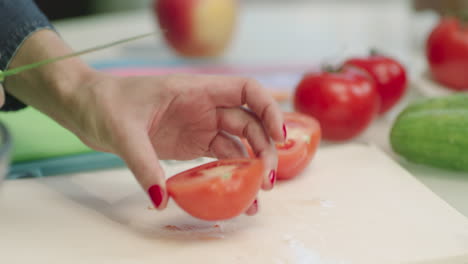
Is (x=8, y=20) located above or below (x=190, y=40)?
above

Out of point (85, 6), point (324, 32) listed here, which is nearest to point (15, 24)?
point (324, 32)

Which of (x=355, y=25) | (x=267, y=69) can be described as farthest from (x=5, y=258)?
(x=355, y=25)

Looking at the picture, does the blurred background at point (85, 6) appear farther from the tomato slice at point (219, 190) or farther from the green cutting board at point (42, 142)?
the tomato slice at point (219, 190)

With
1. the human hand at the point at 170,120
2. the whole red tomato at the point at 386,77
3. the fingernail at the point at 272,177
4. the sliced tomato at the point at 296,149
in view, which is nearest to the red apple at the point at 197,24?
the whole red tomato at the point at 386,77

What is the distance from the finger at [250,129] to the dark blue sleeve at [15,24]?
1.25 feet

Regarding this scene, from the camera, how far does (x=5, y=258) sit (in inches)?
31.8

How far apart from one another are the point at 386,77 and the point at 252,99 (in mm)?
625

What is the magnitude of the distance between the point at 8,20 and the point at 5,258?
46 centimetres

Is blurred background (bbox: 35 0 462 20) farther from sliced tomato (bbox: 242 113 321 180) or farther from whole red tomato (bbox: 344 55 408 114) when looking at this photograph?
sliced tomato (bbox: 242 113 321 180)

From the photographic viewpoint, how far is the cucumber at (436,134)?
1.09 metres

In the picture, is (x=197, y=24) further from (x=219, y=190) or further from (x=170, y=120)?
(x=219, y=190)

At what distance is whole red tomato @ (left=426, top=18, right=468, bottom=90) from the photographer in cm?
149

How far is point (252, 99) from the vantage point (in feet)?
2.94

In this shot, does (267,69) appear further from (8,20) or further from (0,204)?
(0,204)
